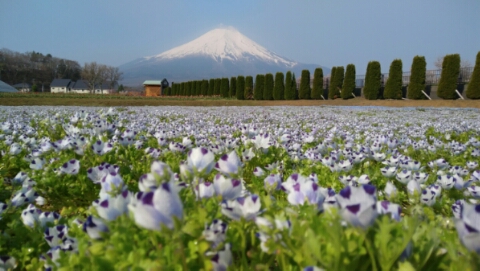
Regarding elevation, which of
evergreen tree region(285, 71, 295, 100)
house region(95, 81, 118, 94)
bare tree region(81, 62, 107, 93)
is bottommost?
evergreen tree region(285, 71, 295, 100)

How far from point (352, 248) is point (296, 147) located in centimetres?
304

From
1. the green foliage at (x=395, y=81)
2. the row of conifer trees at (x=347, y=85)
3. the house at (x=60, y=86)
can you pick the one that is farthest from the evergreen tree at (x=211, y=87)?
the house at (x=60, y=86)

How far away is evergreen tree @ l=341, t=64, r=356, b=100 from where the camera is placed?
3606 centimetres

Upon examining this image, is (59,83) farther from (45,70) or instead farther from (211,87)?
(211,87)

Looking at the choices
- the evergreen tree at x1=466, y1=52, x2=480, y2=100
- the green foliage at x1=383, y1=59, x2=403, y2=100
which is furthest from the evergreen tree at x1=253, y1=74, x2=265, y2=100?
the evergreen tree at x1=466, y1=52, x2=480, y2=100

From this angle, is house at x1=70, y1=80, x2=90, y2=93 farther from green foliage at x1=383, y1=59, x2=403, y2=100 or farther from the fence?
green foliage at x1=383, y1=59, x2=403, y2=100

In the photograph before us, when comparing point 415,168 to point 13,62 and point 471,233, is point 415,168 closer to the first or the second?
point 471,233

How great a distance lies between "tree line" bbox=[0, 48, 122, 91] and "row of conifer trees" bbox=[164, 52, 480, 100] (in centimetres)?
5789

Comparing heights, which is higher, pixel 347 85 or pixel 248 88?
pixel 347 85

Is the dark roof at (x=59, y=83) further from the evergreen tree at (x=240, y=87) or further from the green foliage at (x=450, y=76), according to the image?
the green foliage at (x=450, y=76)

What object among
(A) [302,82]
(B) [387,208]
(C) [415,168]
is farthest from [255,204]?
(A) [302,82]

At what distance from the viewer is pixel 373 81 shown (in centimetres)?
3375

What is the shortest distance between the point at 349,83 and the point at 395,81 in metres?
5.18

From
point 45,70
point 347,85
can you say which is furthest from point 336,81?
point 45,70
